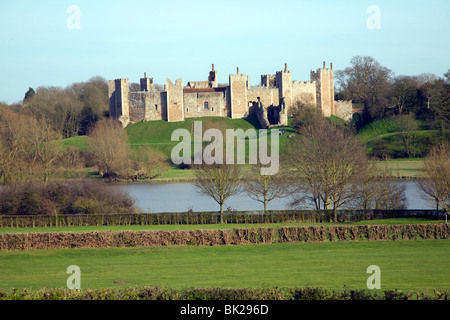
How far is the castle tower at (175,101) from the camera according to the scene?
6525 cm

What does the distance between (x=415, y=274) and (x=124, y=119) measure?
171ft

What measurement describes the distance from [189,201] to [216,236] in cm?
1427

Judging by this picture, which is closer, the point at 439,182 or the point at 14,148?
the point at 439,182

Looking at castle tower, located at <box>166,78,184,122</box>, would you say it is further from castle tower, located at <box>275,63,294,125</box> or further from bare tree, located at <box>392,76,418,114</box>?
bare tree, located at <box>392,76,418,114</box>

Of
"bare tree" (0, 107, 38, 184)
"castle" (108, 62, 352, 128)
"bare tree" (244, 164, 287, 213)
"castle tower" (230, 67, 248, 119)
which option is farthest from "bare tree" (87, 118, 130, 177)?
"bare tree" (244, 164, 287, 213)

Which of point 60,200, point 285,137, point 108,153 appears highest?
point 285,137

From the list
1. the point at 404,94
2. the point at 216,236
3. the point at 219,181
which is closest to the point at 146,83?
the point at 404,94

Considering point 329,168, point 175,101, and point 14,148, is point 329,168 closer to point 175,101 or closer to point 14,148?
point 14,148

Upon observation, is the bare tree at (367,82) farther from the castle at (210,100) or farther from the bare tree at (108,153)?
the bare tree at (108,153)

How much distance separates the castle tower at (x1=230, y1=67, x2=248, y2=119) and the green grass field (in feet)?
153

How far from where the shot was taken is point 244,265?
56.3 feet

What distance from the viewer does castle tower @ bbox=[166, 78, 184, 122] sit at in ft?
214

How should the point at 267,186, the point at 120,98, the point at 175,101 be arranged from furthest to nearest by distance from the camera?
the point at 120,98 < the point at 175,101 < the point at 267,186
